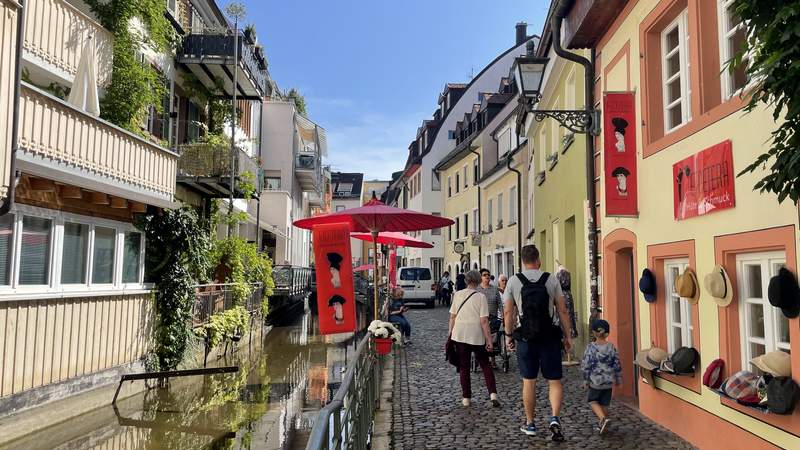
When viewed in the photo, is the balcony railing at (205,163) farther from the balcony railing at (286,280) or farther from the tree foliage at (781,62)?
the tree foliage at (781,62)

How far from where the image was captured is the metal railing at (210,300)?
13.0m

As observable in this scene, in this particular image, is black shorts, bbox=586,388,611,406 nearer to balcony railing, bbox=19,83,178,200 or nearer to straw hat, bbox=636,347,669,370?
straw hat, bbox=636,347,669,370

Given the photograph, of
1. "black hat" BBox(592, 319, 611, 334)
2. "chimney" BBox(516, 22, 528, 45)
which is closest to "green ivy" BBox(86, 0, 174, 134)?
"black hat" BBox(592, 319, 611, 334)

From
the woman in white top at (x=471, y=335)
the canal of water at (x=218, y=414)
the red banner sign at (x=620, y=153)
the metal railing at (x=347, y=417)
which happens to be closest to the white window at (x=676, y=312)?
the red banner sign at (x=620, y=153)

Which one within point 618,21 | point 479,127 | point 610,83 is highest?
point 479,127

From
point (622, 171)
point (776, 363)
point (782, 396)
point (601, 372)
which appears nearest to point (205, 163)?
point (622, 171)

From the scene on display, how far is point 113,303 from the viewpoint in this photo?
1007cm

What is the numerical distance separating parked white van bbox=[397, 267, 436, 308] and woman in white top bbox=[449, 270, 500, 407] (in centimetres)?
2163

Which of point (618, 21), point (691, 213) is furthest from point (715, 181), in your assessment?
point (618, 21)

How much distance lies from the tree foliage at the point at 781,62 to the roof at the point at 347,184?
8466 centimetres

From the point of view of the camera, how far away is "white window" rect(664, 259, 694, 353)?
20.4 ft

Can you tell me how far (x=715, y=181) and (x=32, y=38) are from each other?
9280mm

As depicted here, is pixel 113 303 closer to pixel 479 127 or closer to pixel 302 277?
pixel 302 277

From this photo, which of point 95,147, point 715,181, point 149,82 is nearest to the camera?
point 715,181
